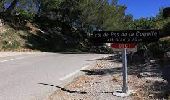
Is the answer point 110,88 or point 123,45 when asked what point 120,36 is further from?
point 110,88

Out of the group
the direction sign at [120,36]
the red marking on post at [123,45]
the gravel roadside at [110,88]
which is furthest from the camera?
the red marking on post at [123,45]

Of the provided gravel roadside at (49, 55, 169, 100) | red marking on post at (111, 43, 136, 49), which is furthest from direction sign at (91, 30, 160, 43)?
gravel roadside at (49, 55, 169, 100)

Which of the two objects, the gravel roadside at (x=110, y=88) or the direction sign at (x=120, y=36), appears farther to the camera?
the direction sign at (x=120, y=36)

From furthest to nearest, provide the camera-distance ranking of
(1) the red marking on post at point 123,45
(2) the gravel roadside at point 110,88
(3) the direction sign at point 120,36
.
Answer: (1) the red marking on post at point 123,45, (3) the direction sign at point 120,36, (2) the gravel roadside at point 110,88

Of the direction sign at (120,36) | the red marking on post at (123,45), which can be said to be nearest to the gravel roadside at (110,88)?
the red marking on post at (123,45)

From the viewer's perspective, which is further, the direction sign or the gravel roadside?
the direction sign

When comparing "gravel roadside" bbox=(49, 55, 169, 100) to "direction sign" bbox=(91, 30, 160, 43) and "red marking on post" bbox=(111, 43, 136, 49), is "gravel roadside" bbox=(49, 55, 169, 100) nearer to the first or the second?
"red marking on post" bbox=(111, 43, 136, 49)

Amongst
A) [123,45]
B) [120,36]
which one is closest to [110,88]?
[123,45]

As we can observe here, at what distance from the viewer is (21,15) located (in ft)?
170

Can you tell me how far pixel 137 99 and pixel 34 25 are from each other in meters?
45.7

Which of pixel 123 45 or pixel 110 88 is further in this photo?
pixel 110 88

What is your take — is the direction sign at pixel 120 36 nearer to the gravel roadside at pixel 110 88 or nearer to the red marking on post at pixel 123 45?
the red marking on post at pixel 123 45

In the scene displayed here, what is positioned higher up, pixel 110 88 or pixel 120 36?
pixel 120 36

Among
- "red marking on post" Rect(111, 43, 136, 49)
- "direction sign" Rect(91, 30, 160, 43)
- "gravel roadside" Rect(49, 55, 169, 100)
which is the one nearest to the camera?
"gravel roadside" Rect(49, 55, 169, 100)
